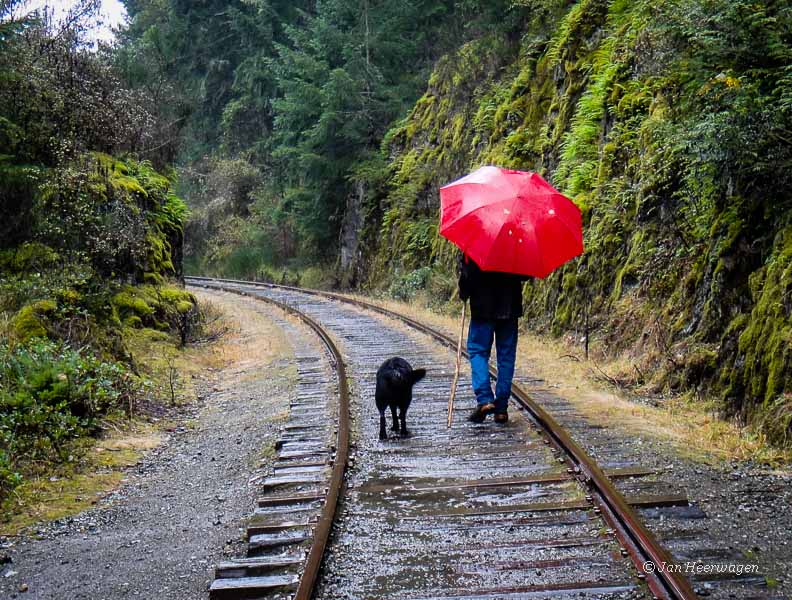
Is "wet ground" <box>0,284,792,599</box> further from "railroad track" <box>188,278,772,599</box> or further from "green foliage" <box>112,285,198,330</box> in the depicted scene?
"green foliage" <box>112,285,198,330</box>

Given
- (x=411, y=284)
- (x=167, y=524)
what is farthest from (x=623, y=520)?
(x=411, y=284)

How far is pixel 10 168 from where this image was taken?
36.3ft

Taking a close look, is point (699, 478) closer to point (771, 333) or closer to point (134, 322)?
point (771, 333)

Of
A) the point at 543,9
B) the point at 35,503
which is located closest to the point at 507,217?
the point at 35,503

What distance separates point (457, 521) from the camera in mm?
4938

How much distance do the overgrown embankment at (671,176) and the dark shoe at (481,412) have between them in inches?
96.1

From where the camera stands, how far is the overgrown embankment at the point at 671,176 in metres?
7.38

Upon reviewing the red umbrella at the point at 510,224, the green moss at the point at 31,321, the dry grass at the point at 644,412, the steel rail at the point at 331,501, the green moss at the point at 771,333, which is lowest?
the steel rail at the point at 331,501

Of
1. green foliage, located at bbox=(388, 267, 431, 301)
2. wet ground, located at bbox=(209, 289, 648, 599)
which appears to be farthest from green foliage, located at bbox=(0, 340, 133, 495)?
green foliage, located at bbox=(388, 267, 431, 301)

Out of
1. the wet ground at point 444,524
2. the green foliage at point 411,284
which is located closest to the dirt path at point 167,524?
the wet ground at point 444,524

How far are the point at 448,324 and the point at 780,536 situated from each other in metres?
11.6

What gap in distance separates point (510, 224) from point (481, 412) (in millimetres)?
1979

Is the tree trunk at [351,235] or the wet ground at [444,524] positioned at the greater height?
the tree trunk at [351,235]

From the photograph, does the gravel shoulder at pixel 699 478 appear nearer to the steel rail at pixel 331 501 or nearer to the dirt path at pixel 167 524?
the steel rail at pixel 331 501
